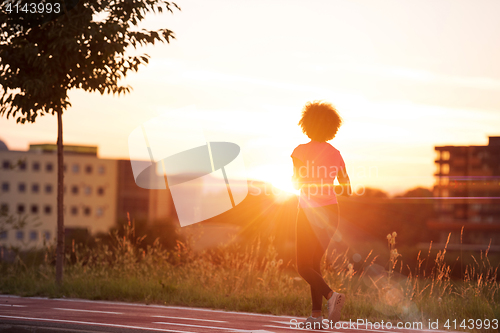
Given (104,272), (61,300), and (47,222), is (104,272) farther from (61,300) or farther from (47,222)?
(47,222)

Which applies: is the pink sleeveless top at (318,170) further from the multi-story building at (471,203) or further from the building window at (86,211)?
the building window at (86,211)

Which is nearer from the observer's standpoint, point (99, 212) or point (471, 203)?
point (471, 203)

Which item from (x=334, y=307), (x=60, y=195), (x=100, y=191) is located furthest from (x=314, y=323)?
(x=100, y=191)

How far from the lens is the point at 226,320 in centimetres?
513

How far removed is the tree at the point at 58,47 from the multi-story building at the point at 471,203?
92.3 metres

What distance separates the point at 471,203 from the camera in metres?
98.9

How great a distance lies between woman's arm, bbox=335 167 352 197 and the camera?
4.39m

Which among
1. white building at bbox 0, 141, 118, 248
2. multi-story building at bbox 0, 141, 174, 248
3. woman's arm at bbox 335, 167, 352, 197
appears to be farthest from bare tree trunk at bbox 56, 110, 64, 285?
white building at bbox 0, 141, 118, 248

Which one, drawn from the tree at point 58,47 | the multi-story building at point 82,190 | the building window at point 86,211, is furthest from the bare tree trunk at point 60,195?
the building window at point 86,211

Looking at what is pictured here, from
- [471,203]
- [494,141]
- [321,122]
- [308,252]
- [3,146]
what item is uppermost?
[494,141]

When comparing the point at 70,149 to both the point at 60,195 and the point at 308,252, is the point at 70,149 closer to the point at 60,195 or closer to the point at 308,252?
the point at 60,195

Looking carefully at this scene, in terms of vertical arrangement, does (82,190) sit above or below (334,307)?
below

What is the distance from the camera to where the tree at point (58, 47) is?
7.28m

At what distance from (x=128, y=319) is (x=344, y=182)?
8.15 ft
